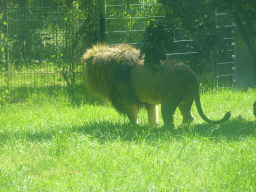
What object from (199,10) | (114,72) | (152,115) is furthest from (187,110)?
(199,10)

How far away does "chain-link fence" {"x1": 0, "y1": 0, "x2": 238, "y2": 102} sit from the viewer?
824 centimetres

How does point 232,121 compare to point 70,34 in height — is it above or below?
below

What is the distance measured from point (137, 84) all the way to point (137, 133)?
88 centimetres

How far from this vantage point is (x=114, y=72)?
604 centimetres

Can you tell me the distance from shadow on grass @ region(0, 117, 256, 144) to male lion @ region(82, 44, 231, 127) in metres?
0.25

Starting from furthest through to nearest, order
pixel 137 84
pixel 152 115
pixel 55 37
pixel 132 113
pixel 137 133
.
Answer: pixel 55 37, pixel 152 115, pixel 132 113, pixel 137 84, pixel 137 133

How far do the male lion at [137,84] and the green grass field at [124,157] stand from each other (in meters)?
0.33

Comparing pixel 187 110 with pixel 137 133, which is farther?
pixel 187 110

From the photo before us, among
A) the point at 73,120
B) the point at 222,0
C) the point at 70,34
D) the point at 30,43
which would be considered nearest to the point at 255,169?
the point at 222,0

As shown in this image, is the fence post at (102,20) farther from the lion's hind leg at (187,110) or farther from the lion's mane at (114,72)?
the lion's hind leg at (187,110)

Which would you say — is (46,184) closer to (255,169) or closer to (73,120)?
(255,169)

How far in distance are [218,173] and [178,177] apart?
378mm

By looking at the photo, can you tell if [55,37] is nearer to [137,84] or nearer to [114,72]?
[114,72]

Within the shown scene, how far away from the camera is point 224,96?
852cm
